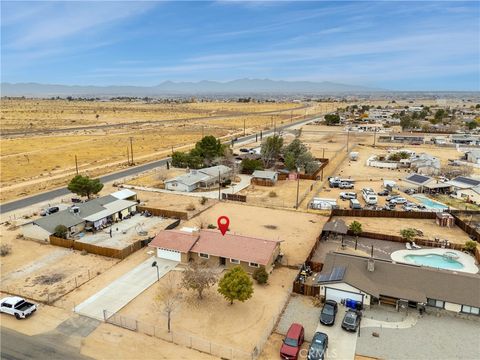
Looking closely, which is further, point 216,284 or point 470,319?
point 216,284

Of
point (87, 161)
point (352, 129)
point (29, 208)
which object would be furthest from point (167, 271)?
point (352, 129)

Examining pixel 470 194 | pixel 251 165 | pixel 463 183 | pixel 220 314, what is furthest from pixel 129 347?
pixel 463 183

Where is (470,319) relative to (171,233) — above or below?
below

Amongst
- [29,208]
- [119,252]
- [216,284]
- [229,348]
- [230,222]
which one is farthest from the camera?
[29,208]

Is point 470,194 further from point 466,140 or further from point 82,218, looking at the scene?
point 466,140

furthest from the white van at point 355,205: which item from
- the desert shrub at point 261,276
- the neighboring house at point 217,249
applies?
the desert shrub at point 261,276

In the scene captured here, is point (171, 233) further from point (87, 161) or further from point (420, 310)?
point (87, 161)

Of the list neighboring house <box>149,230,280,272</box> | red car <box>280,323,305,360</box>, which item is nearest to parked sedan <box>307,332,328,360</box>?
red car <box>280,323,305,360</box>
